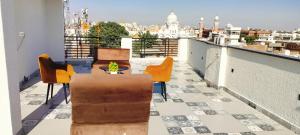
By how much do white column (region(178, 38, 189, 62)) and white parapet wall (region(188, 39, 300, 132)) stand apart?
10.0 feet

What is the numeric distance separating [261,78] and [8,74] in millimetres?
3612

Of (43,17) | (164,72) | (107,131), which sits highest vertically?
(43,17)

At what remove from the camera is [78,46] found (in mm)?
8820

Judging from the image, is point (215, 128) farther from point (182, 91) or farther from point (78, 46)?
point (78, 46)

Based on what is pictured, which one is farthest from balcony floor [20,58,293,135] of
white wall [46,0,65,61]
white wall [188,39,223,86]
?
white wall [46,0,65,61]

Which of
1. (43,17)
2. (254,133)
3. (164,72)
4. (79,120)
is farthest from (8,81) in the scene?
(43,17)

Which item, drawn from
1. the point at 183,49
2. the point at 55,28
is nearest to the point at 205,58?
the point at 183,49

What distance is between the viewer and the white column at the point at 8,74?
2346 millimetres

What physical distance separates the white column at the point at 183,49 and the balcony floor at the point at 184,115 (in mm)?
3833

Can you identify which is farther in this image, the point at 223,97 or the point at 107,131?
the point at 223,97

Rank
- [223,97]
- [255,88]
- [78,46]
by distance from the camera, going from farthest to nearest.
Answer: [78,46], [223,97], [255,88]

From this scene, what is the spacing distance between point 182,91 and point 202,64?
2020 mm

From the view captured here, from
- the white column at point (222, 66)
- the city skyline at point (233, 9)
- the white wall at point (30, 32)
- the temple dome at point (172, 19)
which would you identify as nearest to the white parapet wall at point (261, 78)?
the white column at point (222, 66)

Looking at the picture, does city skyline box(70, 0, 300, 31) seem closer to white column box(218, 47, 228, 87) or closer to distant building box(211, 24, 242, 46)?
distant building box(211, 24, 242, 46)
